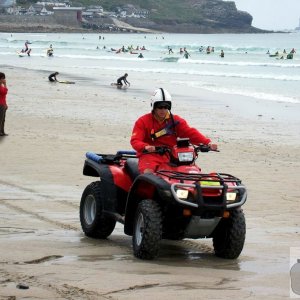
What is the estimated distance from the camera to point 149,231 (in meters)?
7.74

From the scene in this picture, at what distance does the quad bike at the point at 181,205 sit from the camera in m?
7.68

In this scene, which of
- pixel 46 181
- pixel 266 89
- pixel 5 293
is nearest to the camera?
pixel 5 293

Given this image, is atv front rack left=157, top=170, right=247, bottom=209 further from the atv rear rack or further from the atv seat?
the atv seat

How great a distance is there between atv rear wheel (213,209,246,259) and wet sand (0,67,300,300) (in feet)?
0.33

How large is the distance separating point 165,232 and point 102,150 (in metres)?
8.05

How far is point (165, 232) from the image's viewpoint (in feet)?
26.4

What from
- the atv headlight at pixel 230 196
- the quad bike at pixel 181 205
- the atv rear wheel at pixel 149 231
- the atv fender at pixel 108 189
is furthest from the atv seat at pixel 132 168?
the atv headlight at pixel 230 196

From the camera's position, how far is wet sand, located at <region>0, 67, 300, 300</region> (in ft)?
21.7

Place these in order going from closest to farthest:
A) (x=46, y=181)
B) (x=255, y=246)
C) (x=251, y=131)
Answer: (x=255, y=246)
(x=46, y=181)
(x=251, y=131)

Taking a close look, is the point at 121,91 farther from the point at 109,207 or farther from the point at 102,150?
the point at 109,207

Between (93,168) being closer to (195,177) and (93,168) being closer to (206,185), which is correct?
(195,177)

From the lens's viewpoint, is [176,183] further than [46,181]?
No

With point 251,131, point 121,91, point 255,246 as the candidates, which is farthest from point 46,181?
point 121,91

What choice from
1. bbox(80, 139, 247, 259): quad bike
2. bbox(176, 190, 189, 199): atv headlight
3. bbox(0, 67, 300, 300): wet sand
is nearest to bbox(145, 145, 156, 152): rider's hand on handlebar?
bbox(80, 139, 247, 259): quad bike
